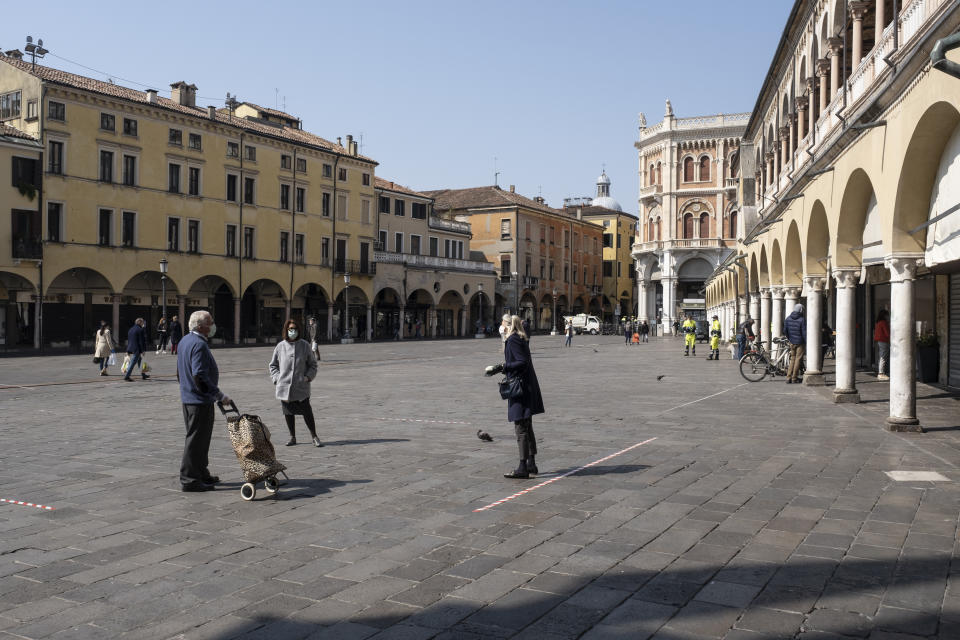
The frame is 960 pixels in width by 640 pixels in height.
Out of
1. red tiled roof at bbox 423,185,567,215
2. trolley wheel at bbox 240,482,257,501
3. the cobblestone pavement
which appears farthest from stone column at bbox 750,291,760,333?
red tiled roof at bbox 423,185,567,215

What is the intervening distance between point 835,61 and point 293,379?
13.5m

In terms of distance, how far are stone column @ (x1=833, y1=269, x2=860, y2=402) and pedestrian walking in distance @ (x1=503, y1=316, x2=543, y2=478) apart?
903 centimetres

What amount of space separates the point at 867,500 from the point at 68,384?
60.1 ft

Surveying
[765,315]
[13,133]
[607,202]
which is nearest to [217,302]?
[13,133]

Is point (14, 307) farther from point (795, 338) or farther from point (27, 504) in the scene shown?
point (27, 504)

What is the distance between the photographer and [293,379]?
10156 millimetres

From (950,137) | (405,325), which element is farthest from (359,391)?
(405,325)

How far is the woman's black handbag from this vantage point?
26.7 ft

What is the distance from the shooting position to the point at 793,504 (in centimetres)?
695

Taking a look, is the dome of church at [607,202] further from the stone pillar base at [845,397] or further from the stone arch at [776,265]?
the stone pillar base at [845,397]

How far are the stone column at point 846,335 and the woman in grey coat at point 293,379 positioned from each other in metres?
9.94

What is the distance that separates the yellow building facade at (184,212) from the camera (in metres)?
36.7

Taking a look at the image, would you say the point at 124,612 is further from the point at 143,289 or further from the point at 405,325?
the point at 405,325

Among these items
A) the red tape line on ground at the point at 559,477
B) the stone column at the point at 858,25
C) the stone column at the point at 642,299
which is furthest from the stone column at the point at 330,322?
the red tape line on ground at the point at 559,477
